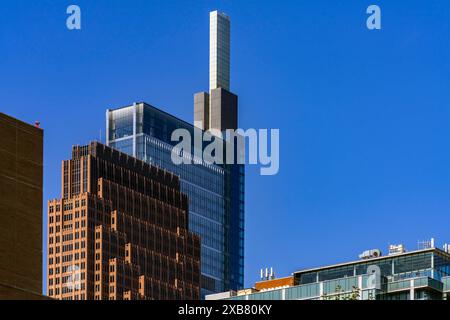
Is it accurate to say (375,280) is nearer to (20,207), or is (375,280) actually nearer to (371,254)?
(371,254)

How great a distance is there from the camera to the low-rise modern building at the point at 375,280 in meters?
160

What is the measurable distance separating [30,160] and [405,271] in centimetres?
10673

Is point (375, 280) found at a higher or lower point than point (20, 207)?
higher

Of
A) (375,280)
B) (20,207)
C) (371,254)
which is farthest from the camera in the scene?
(371,254)

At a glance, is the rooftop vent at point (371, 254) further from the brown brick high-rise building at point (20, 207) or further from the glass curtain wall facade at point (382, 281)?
the brown brick high-rise building at point (20, 207)

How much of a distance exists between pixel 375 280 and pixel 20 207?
89158 mm

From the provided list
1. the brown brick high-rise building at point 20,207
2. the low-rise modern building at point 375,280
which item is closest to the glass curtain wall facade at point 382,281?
the low-rise modern building at point 375,280

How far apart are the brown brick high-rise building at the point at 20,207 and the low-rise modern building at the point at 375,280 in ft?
215

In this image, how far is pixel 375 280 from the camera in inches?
6437

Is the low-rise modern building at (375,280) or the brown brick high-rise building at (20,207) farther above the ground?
the low-rise modern building at (375,280)

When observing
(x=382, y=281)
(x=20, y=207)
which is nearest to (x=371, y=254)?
(x=382, y=281)
